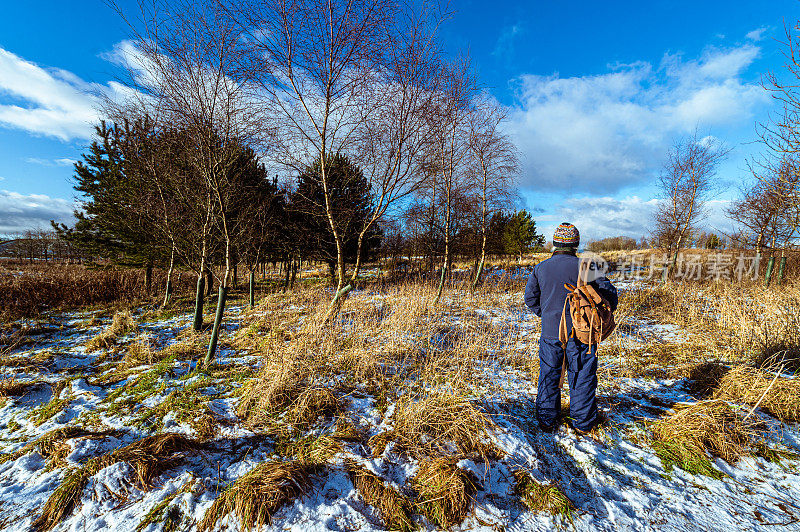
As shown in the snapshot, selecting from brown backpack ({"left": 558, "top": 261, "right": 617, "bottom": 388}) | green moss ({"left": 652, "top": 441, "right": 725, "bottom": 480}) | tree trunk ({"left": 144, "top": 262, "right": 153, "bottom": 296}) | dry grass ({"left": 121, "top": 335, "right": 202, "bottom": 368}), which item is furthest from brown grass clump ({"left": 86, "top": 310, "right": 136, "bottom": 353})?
green moss ({"left": 652, "top": 441, "right": 725, "bottom": 480})

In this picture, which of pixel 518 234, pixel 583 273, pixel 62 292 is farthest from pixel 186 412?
pixel 518 234

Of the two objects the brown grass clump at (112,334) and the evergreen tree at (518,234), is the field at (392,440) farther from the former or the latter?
the evergreen tree at (518,234)

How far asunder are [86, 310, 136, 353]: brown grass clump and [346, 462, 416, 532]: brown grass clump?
631 cm

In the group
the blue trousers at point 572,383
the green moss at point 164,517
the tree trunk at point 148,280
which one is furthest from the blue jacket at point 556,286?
the tree trunk at point 148,280

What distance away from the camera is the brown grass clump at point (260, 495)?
1820mm

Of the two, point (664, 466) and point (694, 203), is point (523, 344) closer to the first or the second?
point (664, 466)

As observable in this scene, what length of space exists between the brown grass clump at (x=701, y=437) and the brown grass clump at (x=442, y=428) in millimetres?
1586

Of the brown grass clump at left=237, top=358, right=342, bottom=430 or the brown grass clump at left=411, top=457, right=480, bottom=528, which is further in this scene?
the brown grass clump at left=237, top=358, right=342, bottom=430

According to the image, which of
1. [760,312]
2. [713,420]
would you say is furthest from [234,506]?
[760,312]

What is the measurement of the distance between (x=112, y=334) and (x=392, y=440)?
6.72 m

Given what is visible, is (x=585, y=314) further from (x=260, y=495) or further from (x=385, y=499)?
(x=260, y=495)

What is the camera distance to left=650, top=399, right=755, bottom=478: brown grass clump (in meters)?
2.45

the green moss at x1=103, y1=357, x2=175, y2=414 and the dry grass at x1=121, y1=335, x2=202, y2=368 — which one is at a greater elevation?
the green moss at x1=103, y1=357, x2=175, y2=414

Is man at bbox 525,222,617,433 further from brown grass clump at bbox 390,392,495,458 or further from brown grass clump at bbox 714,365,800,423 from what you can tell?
brown grass clump at bbox 714,365,800,423
